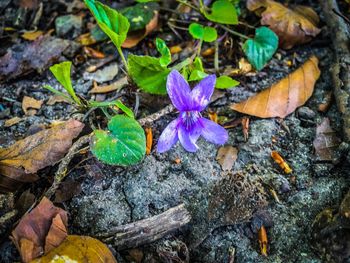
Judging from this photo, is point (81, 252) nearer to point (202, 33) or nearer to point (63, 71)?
point (63, 71)

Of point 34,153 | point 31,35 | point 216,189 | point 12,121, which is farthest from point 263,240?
point 31,35

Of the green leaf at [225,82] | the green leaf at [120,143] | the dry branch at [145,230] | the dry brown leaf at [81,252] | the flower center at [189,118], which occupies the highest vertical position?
the green leaf at [225,82]

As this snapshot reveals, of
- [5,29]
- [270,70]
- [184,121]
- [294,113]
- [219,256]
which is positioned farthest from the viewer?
[5,29]

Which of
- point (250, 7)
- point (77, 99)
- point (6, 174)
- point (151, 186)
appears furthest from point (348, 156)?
point (6, 174)

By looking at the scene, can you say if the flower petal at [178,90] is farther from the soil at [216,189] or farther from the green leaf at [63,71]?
the green leaf at [63,71]

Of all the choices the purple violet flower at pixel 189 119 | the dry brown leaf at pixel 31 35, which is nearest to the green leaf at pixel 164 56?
the purple violet flower at pixel 189 119

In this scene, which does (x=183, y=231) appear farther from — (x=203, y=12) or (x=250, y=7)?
(x=250, y=7)
